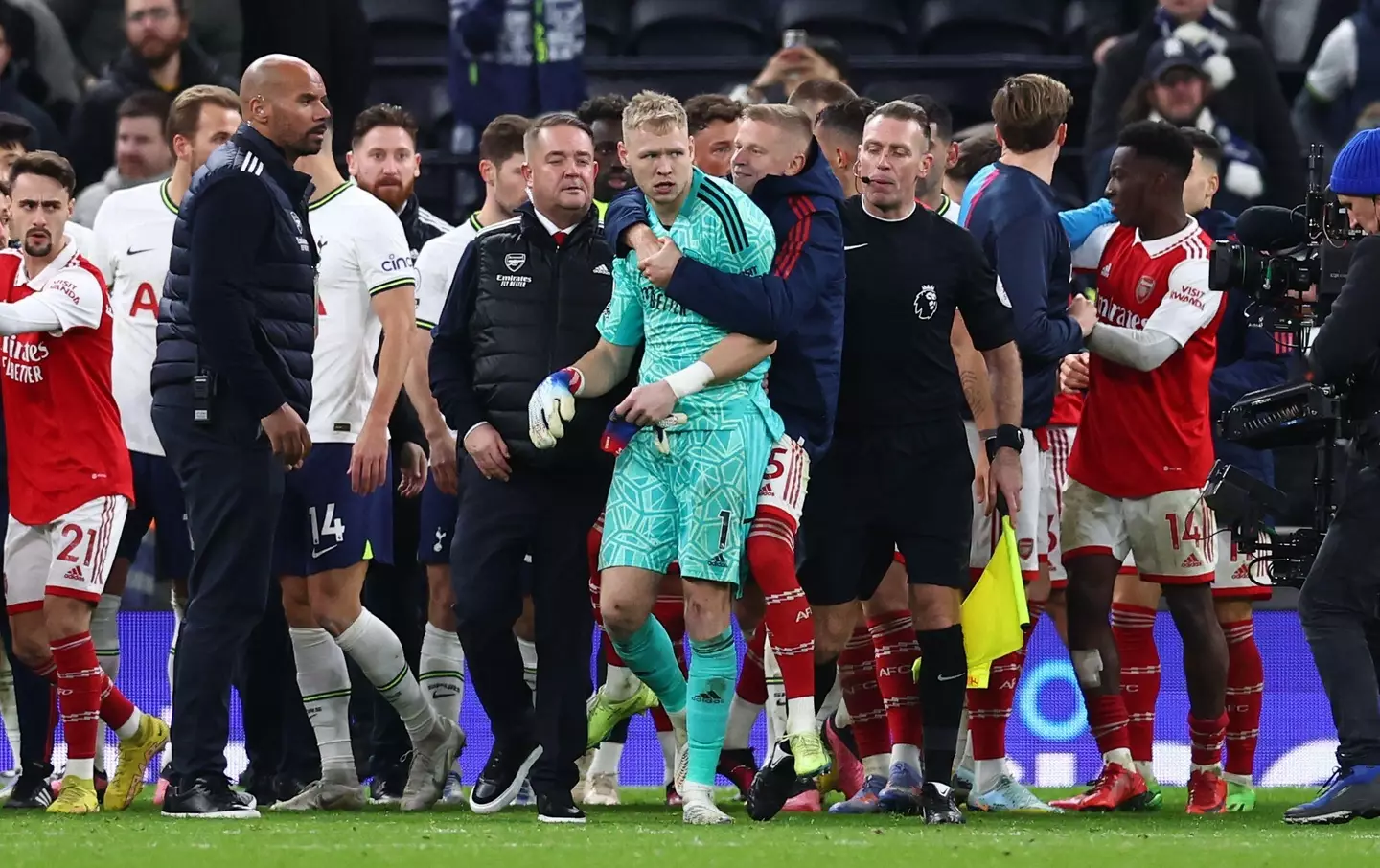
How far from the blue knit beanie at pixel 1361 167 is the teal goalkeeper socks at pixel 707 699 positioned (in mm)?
2394

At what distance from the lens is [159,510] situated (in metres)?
8.72

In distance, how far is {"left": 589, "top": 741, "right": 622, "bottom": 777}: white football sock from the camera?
8656 millimetres

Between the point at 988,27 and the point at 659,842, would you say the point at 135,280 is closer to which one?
the point at 659,842

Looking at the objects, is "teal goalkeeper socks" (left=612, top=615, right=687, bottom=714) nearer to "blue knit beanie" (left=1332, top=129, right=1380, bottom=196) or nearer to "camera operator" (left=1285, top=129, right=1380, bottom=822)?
"camera operator" (left=1285, top=129, right=1380, bottom=822)

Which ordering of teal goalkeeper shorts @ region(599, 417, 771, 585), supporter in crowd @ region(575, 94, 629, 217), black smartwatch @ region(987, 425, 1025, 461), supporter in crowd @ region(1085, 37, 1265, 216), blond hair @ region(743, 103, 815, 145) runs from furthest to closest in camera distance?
supporter in crowd @ region(1085, 37, 1265, 216) < supporter in crowd @ region(575, 94, 629, 217) < black smartwatch @ region(987, 425, 1025, 461) < blond hair @ region(743, 103, 815, 145) < teal goalkeeper shorts @ region(599, 417, 771, 585)

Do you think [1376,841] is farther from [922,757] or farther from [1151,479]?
[1151,479]

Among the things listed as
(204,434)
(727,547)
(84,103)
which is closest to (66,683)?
(204,434)

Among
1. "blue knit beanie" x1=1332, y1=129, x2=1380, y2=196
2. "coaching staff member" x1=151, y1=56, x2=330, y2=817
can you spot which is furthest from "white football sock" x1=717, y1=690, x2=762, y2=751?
"blue knit beanie" x1=1332, y1=129, x2=1380, y2=196

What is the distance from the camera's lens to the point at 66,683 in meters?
7.84

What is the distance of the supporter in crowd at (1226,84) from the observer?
12078mm

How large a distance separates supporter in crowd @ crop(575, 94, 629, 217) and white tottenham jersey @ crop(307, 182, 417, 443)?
111 centimetres

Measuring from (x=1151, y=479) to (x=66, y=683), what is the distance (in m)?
3.87

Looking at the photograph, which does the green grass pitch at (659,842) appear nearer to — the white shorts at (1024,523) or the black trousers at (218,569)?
the black trousers at (218,569)

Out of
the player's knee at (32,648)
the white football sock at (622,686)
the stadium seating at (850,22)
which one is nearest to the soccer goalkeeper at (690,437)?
the white football sock at (622,686)
